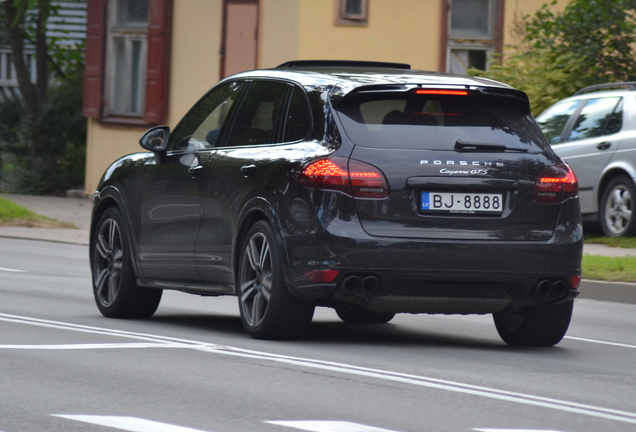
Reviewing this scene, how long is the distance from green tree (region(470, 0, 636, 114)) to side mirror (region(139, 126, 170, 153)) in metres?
11.9

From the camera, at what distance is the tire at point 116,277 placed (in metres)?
10.0

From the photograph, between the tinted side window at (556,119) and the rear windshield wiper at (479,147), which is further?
the tinted side window at (556,119)

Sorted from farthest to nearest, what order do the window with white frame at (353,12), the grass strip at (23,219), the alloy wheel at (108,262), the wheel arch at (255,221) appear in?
1. the window with white frame at (353,12)
2. the grass strip at (23,219)
3. the alloy wheel at (108,262)
4. the wheel arch at (255,221)

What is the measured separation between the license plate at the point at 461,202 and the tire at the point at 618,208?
28.7 ft

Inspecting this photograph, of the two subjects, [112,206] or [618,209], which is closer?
[112,206]

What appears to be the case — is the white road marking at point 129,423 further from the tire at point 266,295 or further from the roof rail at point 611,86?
the roof rail at point 611,86

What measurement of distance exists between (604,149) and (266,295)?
9664 mm

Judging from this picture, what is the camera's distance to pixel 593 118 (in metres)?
17.7

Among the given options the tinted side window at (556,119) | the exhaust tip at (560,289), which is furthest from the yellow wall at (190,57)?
the exhaust tip at (560,289)

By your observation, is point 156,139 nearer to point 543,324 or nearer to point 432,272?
point 432,272

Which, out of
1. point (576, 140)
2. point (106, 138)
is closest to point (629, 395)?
point (576, 140)

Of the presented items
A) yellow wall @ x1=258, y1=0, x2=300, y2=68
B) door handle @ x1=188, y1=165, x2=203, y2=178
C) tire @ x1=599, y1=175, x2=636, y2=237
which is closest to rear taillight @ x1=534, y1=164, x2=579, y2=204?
door handle @ x1=188, y1=165, x2=203, y2=178

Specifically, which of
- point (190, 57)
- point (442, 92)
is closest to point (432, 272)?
point (442, 92)

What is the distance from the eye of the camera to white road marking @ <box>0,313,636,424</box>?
6.34 meters
